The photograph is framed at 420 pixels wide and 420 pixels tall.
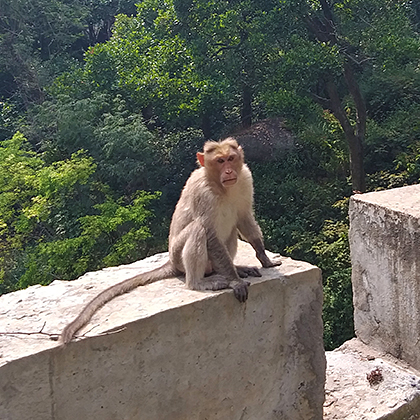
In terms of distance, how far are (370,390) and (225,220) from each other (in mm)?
1369

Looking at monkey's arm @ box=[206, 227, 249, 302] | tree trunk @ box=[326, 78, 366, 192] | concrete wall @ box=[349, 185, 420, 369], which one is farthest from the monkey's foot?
tree trunk @ box=[326, 78, 366, 192]

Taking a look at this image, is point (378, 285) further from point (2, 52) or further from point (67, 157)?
point (2, 52)

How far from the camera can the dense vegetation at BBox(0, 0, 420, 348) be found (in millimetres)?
10961

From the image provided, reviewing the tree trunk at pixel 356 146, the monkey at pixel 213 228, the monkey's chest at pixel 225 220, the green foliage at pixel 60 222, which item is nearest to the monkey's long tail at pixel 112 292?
the monkey at pixel 213 228

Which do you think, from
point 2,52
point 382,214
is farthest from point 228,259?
point 2,52

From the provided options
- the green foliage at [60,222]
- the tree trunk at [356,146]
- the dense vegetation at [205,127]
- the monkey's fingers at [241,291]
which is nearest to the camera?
the monkey's fingers at [241,291]

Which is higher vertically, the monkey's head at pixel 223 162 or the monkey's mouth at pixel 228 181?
the monkey's head at pixel 223 162

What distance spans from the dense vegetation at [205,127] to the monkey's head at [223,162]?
6506 millimetres

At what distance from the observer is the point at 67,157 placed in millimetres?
13344

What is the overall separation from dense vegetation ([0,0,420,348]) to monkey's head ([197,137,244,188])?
6506 mm

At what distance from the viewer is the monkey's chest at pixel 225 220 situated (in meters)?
3.08

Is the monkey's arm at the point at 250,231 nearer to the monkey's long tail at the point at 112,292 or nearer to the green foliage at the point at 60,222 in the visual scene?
the monkey's long tail at the point at 112,292

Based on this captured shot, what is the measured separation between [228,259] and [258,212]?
970 cm

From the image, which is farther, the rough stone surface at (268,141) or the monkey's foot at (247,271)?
the rough stone surface at (268,141)
